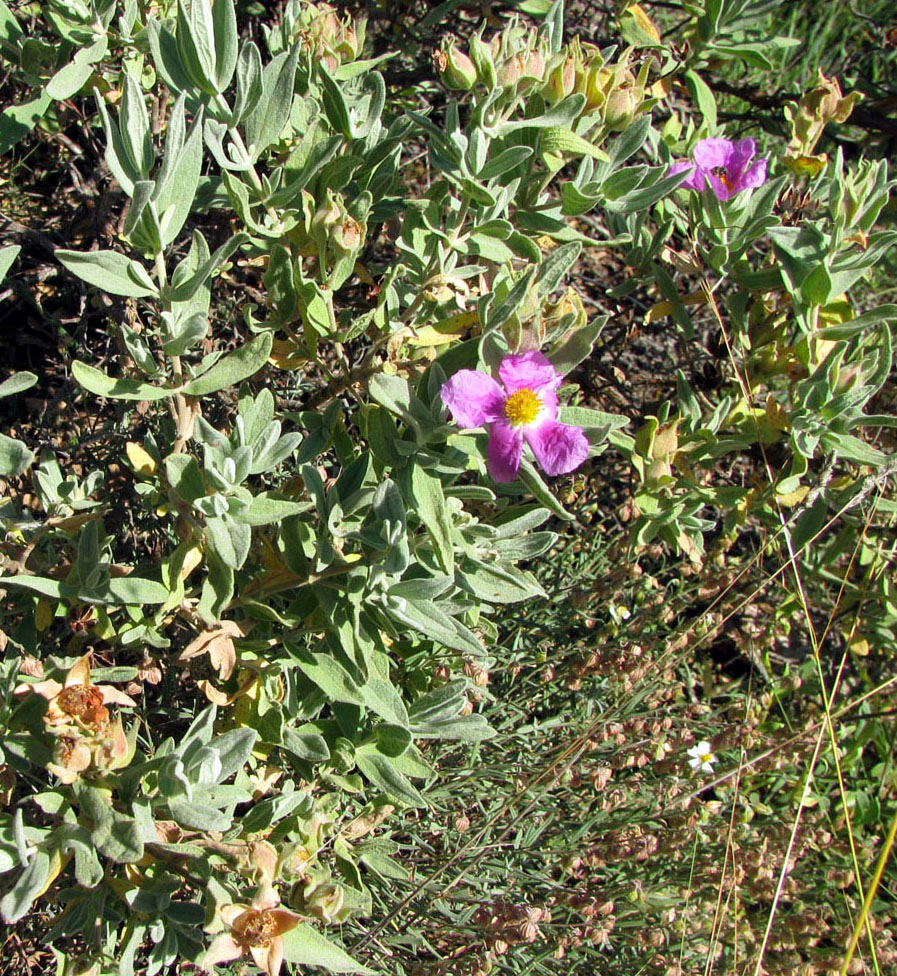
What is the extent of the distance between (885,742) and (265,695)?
2.52 metres

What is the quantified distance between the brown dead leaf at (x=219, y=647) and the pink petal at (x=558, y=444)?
760mm

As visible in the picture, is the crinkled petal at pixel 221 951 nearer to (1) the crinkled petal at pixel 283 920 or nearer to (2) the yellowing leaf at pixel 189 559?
(1) the crinkled petal at pixel 283 920

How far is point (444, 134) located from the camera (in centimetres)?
209

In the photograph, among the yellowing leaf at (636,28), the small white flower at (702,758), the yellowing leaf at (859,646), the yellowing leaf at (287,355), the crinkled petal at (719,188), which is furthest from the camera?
the yellowing leaf at (859,646)

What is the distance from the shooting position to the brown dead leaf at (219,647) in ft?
6.68

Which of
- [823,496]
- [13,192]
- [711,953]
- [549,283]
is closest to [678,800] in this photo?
[711,953]

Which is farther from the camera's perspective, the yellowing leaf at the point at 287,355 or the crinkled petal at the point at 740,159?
the crinkled petal at the point at 740,159

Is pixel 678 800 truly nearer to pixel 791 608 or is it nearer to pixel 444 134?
→ pixel 791 608

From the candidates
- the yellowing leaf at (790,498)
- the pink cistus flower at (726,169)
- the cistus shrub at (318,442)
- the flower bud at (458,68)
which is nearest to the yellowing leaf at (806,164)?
the cistus shrub at (318,442)

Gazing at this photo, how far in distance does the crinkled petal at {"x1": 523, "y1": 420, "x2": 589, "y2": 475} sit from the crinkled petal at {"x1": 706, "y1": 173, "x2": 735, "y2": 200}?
113 cm

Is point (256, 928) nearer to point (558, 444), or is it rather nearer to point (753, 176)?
point (558, 444)

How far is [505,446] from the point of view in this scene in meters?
1.77

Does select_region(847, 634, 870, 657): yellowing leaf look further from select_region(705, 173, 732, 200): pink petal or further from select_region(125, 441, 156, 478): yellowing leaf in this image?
select_region(125, 441, 156, 478): yellowing leaf

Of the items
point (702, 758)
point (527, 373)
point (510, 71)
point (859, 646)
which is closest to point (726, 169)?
point (510, 71)
